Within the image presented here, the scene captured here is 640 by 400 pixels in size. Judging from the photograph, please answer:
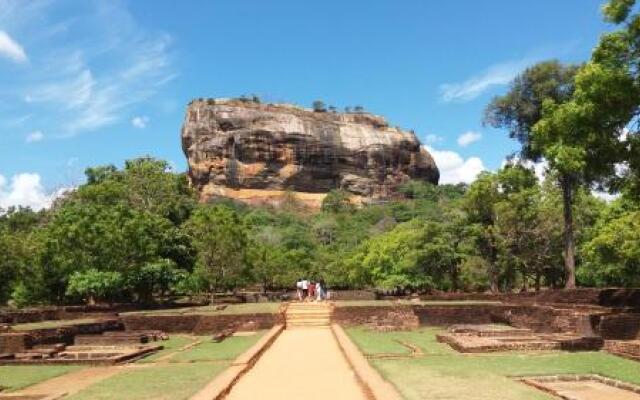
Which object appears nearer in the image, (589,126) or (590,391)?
(590,391)

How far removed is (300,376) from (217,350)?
5090mm

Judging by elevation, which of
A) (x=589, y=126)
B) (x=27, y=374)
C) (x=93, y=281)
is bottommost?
(x=27, y=374)

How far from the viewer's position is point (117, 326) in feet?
70.2

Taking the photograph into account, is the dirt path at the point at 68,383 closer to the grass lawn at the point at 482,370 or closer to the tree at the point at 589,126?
the grass lawn at the point at 482,370

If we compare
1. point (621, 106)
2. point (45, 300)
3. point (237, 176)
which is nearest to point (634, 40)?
point (621, 106)

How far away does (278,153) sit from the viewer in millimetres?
108750

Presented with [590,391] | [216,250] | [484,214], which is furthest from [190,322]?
[484,214]

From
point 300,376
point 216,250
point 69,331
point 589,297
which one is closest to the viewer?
point 300,376

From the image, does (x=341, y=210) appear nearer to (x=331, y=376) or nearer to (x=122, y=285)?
(x=122, y=285)

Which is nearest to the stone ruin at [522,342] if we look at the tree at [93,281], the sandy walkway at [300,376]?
the sandy walkway at [300,376]

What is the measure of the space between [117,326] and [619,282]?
25556mm

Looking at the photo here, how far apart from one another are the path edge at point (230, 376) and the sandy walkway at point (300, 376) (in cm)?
→ 12

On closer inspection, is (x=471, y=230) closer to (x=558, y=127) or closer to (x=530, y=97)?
(x=530, y=97)

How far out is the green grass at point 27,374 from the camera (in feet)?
38.0
